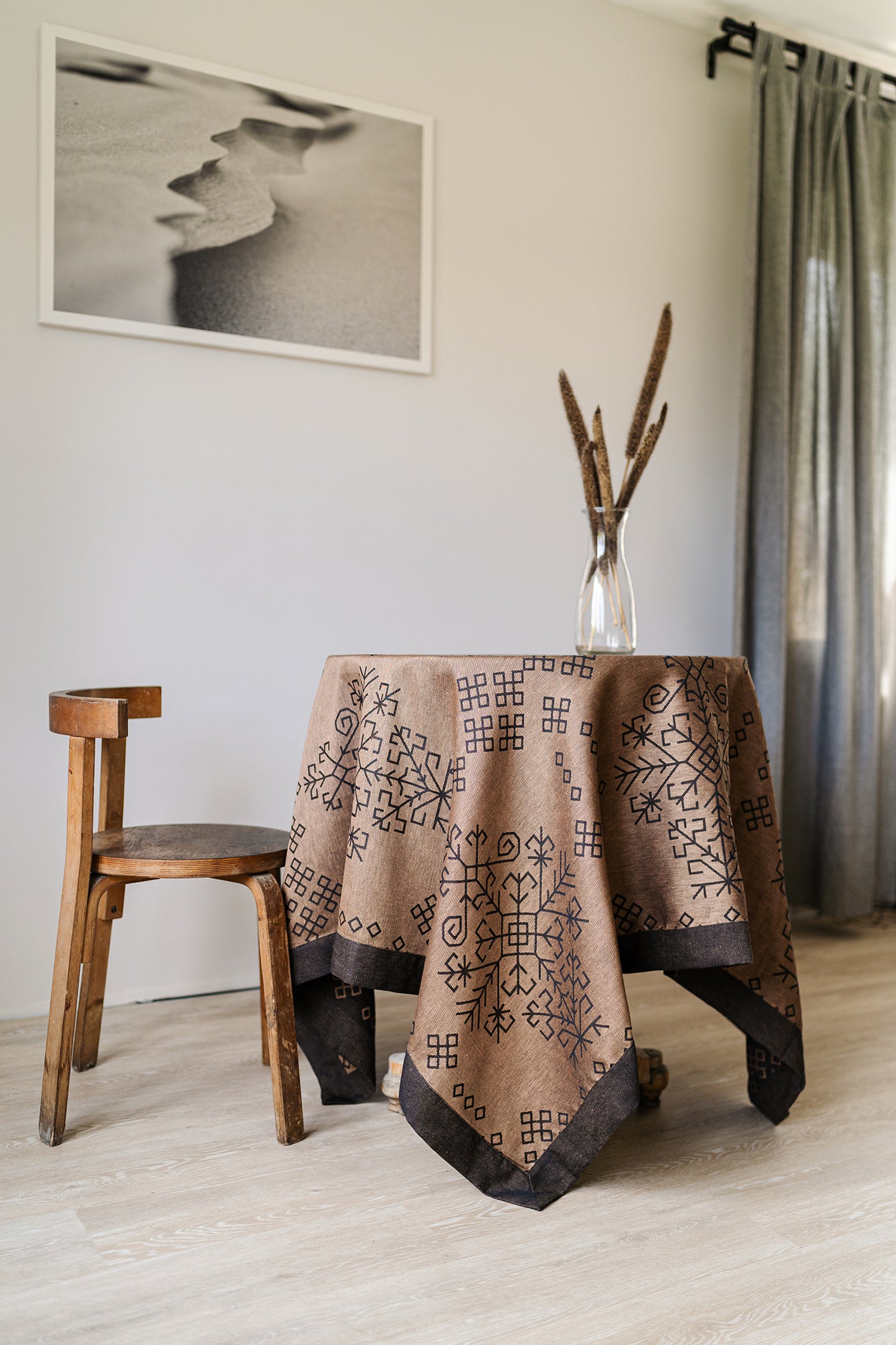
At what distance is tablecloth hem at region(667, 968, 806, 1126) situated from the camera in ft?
5.32

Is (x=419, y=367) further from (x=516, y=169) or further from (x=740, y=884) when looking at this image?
(x=740, y=884)

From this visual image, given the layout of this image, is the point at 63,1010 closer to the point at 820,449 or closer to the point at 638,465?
the point at 638,465

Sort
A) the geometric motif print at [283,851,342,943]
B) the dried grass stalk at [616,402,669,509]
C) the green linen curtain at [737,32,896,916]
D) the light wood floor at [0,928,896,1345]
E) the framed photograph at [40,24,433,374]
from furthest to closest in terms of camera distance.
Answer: the green linen curtain at [737,32,896,916] < the framed photograph at [40,24,433,374] < the dried grass stalk at [616,402,669,509] < the geometric motif print at [283,851,342,943] < the light wood floor at [0,928,896,1345]

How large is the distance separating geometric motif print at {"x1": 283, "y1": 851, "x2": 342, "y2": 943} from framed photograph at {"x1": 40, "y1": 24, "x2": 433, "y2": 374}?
49.6 inches

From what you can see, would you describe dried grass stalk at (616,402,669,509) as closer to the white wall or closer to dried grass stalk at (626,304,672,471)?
dried grass stalk at (626,304,672,471)

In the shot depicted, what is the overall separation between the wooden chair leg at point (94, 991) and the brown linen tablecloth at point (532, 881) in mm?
560

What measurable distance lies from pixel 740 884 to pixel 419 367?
1.55 m

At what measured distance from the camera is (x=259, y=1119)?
1673 mm

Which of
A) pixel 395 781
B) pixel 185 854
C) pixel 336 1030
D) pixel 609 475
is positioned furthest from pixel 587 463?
pixel 336 1030

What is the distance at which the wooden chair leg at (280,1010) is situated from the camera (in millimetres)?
1577

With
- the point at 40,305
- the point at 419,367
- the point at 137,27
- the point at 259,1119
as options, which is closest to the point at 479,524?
the point at 419,367

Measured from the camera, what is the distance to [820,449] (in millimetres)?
2896

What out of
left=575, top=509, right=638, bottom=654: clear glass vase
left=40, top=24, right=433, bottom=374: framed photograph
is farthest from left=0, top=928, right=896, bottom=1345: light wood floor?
left=40, top=24, right=433, bottom=374: framed photograph

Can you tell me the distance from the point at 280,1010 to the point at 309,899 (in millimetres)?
169
